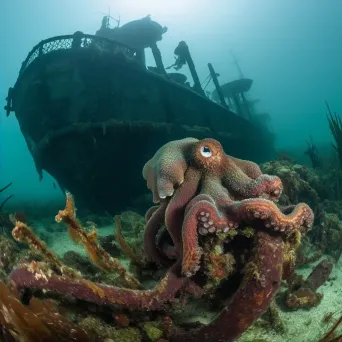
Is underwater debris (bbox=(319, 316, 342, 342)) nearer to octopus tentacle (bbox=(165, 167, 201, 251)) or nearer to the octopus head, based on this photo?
octopus tentacle (bbox=(165, 167, 201, 251))

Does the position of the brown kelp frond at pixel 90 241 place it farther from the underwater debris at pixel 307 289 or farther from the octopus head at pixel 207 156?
the underwater debris at pixel 307 289

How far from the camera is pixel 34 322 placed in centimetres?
190

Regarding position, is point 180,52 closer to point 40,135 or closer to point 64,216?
point 40,135

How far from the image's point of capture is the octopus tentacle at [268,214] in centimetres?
194

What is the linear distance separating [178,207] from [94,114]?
7929 millimetres

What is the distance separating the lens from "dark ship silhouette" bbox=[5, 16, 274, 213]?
31.4 ft

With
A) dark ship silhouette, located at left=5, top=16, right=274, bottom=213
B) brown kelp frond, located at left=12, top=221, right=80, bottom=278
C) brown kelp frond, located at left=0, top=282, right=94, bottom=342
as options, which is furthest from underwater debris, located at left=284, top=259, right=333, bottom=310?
dark ship silhouette, located at left=5, top=16, right=274, bottom=213

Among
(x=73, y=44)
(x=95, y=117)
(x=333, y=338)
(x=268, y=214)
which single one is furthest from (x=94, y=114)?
(x=333, y=338)

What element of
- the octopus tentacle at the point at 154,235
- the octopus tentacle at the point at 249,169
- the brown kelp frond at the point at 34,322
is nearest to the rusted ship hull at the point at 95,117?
the octopus tentacle at the point at 154,235

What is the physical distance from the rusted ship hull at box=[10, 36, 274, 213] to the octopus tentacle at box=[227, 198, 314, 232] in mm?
7825

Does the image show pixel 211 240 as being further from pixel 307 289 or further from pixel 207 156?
pixel 307 289

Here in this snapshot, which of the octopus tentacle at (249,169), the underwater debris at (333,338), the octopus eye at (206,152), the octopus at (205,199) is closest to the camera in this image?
the underwater debris at (333,338)

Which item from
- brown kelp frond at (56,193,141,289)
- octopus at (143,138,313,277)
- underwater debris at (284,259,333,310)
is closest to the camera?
octopus at (143,138,313,277)

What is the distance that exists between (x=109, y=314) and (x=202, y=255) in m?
0.85
